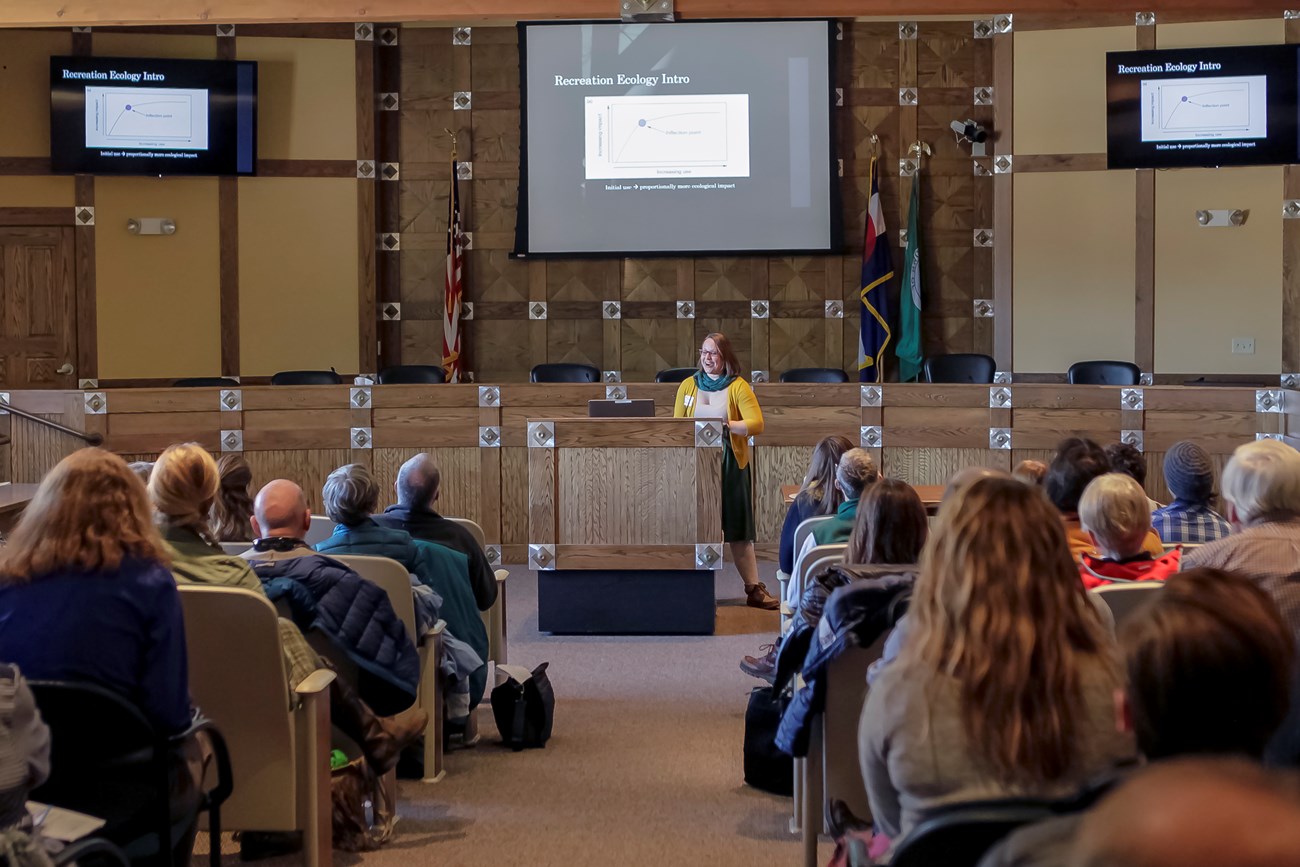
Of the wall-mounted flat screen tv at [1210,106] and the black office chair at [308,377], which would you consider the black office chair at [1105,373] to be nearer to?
the wall-mounted flat screen tv at [1210,106]

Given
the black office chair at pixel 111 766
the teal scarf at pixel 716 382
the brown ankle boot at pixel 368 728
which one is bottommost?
the brown ankle boot at pixel 368 728

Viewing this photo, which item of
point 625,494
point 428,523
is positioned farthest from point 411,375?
point 428,523

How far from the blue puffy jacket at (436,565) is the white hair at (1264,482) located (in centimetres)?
226

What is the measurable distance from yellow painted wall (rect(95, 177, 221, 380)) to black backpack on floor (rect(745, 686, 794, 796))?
721 cm

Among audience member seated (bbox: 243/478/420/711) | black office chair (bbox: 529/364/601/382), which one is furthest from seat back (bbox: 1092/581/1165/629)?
black office chair (bbox: 529/364/601/382)

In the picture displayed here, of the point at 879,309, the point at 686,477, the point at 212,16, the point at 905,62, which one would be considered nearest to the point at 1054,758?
the point at 686,477

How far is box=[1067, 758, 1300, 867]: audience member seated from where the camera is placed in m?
0.70

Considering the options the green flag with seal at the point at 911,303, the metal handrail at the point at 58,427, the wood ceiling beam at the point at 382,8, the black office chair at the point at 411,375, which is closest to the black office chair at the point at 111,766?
the metal handrail at the point at 58,427

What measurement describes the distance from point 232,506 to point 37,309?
21.1ft

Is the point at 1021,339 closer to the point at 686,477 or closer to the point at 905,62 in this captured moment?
the point at 905,62

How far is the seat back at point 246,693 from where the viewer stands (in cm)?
289

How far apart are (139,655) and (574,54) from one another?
27.2 ft

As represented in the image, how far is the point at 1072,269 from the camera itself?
10.3 meters

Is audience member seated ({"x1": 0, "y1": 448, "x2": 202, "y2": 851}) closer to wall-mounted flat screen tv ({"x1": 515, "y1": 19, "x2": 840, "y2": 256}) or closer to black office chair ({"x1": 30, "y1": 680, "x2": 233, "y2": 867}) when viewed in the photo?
black office chair ({"x1": 30, "y1": 680, "x2": 233, "y2": 867})
